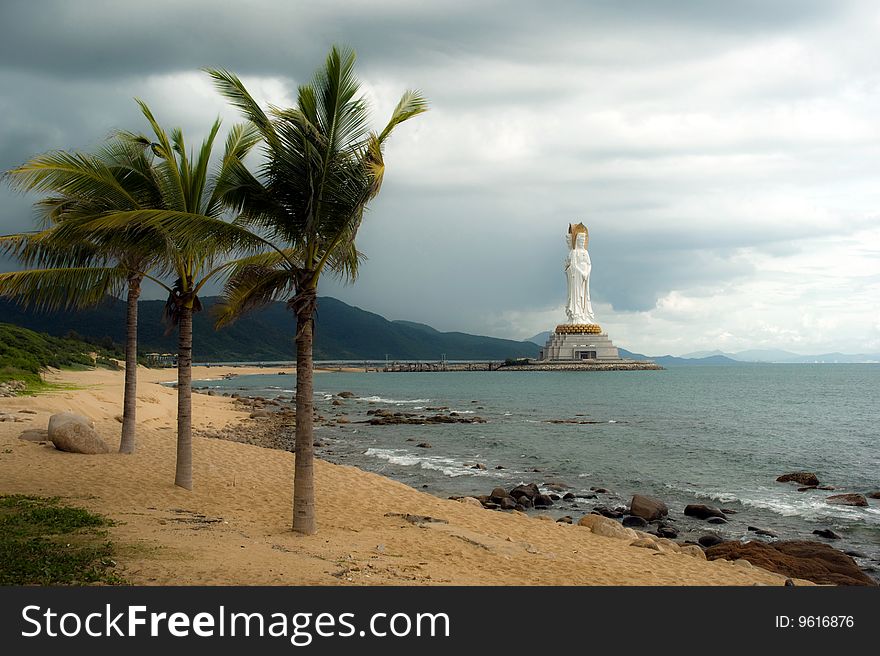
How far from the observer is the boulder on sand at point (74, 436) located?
58.4 ft

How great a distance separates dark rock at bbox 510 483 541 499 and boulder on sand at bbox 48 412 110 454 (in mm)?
11514

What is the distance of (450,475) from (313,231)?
15909mm

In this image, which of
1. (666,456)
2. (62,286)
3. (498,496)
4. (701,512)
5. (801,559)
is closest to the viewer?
(801,559)

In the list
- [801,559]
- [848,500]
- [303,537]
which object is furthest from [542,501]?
[303,537]

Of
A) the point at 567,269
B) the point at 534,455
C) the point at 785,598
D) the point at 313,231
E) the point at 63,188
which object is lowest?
the point at 534,455

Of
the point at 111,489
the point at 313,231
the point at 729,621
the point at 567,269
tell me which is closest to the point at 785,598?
the point at 729,621

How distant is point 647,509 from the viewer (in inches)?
734

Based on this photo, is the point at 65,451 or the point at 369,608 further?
the point at 65,451

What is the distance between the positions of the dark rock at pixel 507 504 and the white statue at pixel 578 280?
12650 centimetres

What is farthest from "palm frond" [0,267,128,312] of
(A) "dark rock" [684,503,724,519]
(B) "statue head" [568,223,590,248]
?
(B) "statue head" [568,223,590,248]

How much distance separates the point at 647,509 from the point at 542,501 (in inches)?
125

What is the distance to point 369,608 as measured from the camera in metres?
6.48

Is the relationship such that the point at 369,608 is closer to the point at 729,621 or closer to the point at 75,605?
the point at 75,605

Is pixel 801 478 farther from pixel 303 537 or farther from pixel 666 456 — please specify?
pixel 303 537
